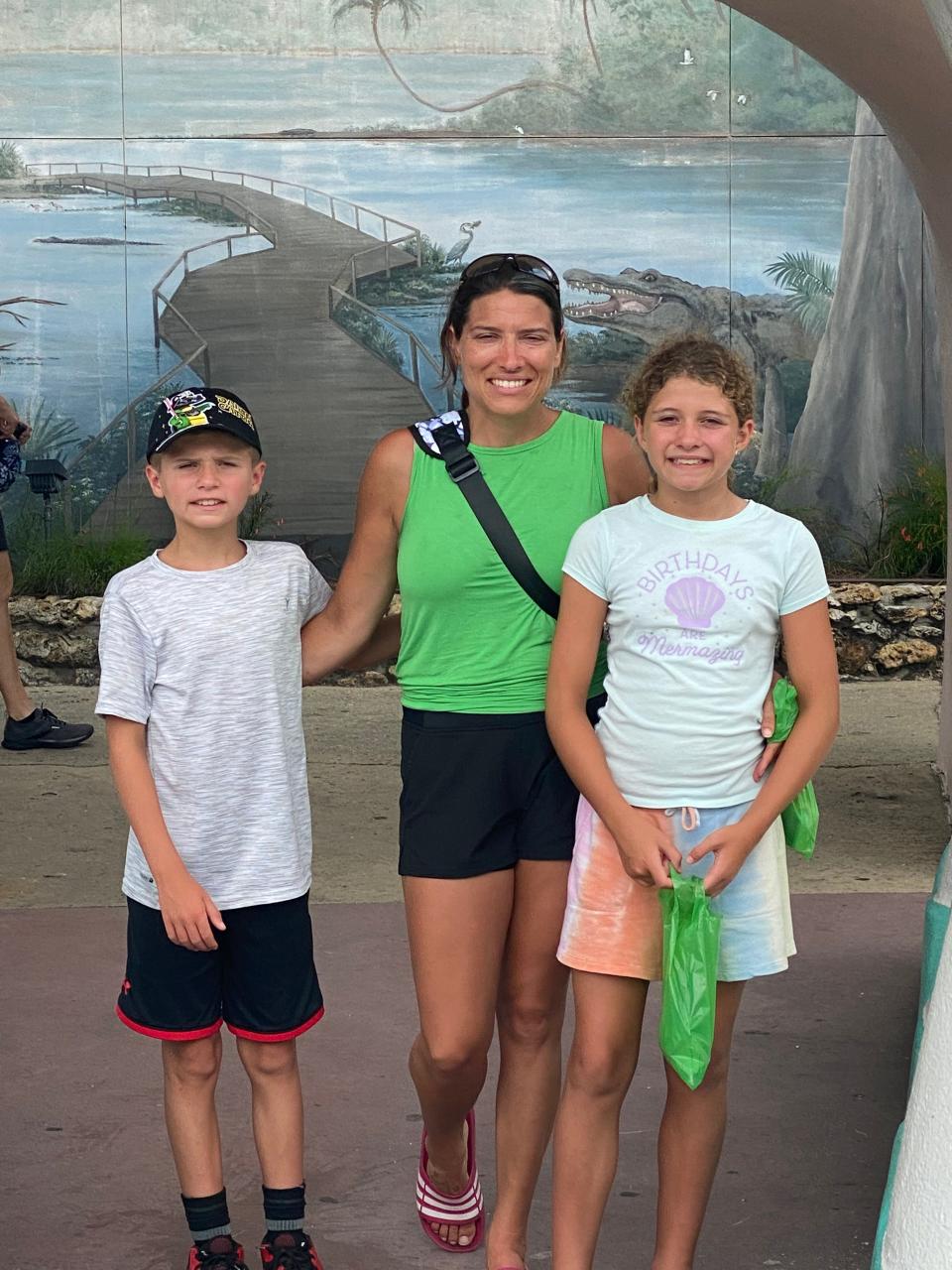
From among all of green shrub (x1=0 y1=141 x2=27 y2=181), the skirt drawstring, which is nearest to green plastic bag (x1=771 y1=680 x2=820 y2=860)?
the skirt drawstring

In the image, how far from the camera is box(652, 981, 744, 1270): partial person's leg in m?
3.01

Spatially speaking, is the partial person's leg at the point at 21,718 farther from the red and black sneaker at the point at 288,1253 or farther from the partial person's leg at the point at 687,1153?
the partial person's leg at the point at 687,1153

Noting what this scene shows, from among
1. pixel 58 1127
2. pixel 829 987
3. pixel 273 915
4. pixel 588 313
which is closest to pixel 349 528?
pixel 588 313

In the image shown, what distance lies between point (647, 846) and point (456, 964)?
48 cm

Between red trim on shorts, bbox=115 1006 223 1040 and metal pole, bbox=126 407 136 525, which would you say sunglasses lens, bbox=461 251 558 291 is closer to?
red trim on shorts, bbox=115 1006 223 1040

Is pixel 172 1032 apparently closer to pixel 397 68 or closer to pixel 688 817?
pixel 688 817

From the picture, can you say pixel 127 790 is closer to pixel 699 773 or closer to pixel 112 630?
pixel 112 630

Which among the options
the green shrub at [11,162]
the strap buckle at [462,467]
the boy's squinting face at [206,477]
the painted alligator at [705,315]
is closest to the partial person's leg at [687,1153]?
the strap buckle at [462,467]

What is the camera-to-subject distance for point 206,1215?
3137mm

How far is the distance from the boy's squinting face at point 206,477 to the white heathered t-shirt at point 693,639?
26.9 inches

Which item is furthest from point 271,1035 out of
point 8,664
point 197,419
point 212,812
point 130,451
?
point 130,451

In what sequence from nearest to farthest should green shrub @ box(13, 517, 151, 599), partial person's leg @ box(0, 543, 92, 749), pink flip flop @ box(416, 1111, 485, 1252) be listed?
1. pink flip flop @ box(416, 1111, 485, 1252)
2. partial person's leg @ box(0, 543, 92, 749)
3. green shrub @ box(13, 517, 151, 599)

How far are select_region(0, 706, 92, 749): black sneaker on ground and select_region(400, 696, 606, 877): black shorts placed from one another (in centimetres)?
528

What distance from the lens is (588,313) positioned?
10641 millimetres
